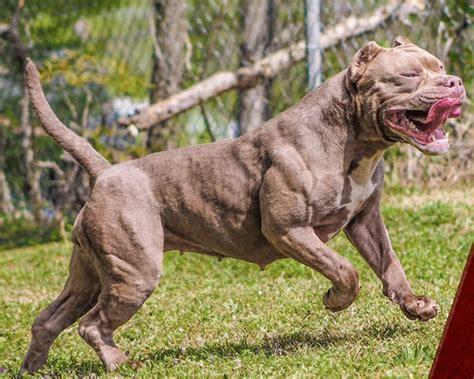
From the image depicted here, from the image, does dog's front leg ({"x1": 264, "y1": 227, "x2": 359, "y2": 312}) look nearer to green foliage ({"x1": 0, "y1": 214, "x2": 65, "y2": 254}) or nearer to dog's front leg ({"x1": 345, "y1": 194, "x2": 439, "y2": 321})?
dog's front leg ({"x1": 345, "y1": 194, "x2": 439, "y2": 321})

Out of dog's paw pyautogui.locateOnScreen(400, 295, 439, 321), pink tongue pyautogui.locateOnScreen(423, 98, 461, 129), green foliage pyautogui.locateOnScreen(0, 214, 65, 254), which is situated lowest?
green foliage pyautogui.locateOnScreen(0, 214, 65, 254)

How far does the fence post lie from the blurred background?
0.04 feet

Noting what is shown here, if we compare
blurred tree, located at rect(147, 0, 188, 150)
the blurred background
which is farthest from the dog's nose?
blurred tree, located at rect(147, 0, 188, 150)

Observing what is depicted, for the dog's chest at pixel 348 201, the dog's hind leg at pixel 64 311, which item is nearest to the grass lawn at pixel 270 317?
the dog's hind leg at pixel 64 311

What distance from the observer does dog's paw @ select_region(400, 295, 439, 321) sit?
15.9 ft

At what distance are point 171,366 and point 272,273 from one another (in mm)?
2605

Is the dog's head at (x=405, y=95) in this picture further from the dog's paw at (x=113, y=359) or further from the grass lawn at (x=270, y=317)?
the dog's paw at (x=113, y=359)

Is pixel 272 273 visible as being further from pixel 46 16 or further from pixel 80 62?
pixel 46 16

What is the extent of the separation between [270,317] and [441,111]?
5.88 ft

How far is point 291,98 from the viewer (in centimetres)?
986

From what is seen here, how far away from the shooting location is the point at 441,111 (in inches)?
182

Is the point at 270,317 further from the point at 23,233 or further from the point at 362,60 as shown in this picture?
the point at 23,233

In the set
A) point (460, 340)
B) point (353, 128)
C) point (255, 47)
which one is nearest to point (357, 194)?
point (353, 128)

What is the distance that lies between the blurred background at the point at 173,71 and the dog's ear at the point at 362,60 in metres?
4.45
